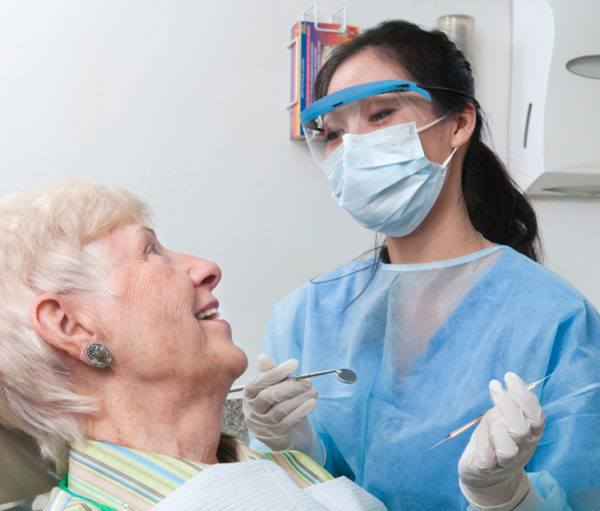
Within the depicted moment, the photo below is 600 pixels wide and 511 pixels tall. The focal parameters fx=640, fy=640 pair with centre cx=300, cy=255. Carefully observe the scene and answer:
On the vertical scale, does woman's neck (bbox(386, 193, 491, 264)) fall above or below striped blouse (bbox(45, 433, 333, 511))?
above

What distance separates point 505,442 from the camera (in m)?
0.95

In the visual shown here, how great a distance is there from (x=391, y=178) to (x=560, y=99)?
1.37m

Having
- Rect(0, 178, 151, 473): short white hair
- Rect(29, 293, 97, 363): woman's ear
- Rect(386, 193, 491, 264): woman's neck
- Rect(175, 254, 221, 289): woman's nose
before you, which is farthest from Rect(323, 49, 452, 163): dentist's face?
Rect(29, 293, 97, 363): woman's ear

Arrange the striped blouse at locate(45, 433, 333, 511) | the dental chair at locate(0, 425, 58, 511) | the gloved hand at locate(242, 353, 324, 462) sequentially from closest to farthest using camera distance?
the striped blouse at locate(45, 433, 333, 511)
the dental chair at locate(0, 425, 58, 511)
the gloved hand at locate(242, 353, 324, 462)

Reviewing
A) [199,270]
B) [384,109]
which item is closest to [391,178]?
[384,109]

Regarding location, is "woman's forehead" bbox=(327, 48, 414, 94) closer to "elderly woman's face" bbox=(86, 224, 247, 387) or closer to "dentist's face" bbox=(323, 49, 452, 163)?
"dentist's face" bbox=(323, 49, 452, 163)

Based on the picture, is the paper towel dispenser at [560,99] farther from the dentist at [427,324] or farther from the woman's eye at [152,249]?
the woman's eye at [152,249]

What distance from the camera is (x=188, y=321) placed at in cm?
101

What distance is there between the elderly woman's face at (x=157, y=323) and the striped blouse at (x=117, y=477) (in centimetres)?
12

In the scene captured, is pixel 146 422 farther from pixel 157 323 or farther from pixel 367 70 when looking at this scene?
pixel 367 70

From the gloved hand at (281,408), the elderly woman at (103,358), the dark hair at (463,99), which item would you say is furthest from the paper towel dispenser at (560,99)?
the elderly woman at (103,358)

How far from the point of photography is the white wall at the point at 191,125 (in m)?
2.04

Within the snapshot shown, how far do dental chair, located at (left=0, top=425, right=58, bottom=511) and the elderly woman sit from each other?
0.04 metres

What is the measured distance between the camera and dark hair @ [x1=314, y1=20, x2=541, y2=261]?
55.4 inches
